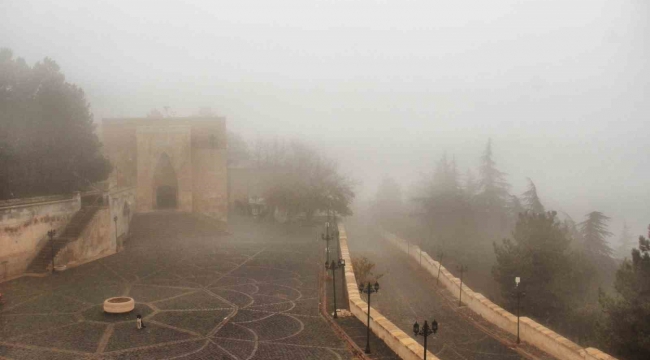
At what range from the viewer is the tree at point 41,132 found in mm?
22953

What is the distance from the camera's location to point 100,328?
1346 cm

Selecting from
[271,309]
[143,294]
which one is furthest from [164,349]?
[143,294]

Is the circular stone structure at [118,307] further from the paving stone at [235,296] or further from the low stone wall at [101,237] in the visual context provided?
the low stone wall at [101,237]

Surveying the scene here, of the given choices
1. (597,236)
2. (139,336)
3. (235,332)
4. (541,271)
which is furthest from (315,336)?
(597,236)

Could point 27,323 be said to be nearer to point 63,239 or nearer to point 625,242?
point 63,239

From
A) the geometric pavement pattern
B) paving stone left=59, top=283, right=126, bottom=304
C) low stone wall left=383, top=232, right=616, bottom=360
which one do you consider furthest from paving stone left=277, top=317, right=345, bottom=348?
paving stone left=59, top=283, right=126, bottom=304

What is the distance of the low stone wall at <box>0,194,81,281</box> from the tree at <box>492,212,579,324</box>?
69.9 ft

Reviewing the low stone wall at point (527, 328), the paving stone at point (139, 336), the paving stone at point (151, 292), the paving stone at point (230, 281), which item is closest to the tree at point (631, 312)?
the low stone wall at point (527, 328)

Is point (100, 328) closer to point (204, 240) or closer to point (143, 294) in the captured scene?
point (143, 294)

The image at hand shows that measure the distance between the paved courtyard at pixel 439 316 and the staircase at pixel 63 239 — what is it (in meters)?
14.3

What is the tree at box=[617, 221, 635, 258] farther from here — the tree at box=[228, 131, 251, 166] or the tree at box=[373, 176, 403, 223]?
the tree at box=[228, 131, 251, 166]

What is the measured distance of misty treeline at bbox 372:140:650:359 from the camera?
50.9 feet

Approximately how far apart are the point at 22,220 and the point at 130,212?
1328 cm

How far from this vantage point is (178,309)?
15555 mm
